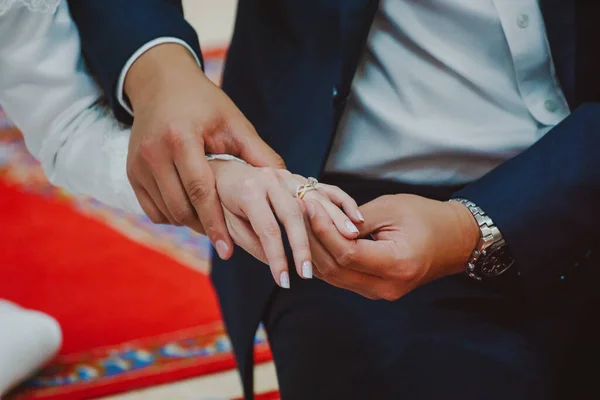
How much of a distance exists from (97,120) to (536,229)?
509 millimetres

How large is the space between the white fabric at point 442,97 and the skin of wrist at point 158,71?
0.65ft

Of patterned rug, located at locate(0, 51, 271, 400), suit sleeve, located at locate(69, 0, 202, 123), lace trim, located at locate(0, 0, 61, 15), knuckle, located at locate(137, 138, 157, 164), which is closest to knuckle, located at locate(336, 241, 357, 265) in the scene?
knuckle, located at locate(137, 138, 157, 164)

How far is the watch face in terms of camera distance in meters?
0.82

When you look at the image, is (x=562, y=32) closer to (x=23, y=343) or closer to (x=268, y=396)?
(x=268, y=396)

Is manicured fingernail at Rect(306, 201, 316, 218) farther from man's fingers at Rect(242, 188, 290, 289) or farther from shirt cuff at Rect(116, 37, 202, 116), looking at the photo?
shirt cuff at Rect(116, 37, 202, 116)

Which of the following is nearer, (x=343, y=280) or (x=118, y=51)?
(x=343, y=280)

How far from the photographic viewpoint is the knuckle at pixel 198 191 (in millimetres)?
743

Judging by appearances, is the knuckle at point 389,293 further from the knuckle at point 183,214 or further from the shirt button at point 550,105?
the shirt button at point 550,105

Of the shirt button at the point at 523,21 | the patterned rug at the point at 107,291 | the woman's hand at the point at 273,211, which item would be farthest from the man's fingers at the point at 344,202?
the patterned rug at the point at 107,291

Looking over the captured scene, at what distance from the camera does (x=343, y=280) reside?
73cm

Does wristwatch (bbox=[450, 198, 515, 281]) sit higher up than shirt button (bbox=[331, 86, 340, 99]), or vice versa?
shirt button (bbox=[331, 86, 340, 99])

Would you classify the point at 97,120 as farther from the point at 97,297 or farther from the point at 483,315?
the point at 97,297

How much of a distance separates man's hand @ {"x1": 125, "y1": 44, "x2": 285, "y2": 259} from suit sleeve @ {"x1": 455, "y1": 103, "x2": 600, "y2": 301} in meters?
0.23

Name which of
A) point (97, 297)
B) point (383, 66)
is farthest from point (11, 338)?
point (383, 66)
